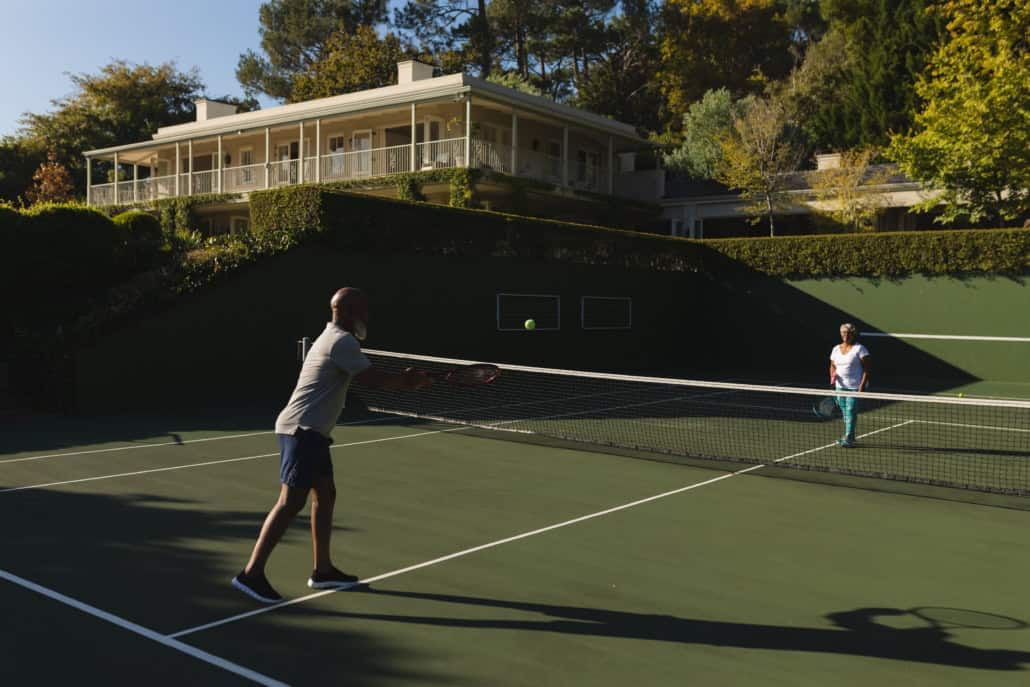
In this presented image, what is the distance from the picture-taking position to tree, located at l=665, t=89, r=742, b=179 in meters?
39.2

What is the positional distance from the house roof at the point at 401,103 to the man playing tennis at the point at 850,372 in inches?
797

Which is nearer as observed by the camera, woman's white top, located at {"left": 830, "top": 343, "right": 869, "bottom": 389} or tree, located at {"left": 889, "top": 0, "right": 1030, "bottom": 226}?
woman's white top, located at {"left": 830, "top": 343, "right": 869, "bottom": 389}

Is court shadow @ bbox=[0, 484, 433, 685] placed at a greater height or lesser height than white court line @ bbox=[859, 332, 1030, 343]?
lesser

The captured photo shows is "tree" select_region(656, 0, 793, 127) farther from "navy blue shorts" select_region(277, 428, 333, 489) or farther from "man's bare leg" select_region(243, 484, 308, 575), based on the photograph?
"man's bare leg" select_region(243, 484, 308, 575)

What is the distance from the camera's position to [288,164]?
35.0 metres

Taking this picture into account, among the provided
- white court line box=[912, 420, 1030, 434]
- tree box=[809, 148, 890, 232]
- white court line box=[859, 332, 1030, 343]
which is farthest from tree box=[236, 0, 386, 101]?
white court line box=[912, 420, 1030, 434]

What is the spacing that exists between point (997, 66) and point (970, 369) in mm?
8756

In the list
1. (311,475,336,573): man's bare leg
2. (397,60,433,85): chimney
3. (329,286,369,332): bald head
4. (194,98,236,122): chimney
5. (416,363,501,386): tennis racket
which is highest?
(194,98,236,122): chimney

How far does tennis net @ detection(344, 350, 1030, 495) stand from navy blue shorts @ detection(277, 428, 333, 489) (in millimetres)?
2954

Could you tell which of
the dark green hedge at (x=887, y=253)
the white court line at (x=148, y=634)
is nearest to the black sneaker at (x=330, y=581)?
the white court line at (x=148, y=634)

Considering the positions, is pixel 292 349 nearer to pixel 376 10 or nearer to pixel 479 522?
pixel 479 522

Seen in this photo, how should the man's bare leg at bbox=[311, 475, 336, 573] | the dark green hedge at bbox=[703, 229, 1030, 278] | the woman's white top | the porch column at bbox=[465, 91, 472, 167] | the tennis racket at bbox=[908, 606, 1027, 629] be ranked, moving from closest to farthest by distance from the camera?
the tennis racket at bbox=[908, 606, 1027, 629], the man's bare leg at bbox=[311, 475, 336, 573], the woman's white top, the dark green hedge at bbox=[703, 229, 1030, 278], the porch column at bbox=[465, 91, 472, 167]

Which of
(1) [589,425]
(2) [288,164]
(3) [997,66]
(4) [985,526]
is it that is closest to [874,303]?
(3) [997,66]

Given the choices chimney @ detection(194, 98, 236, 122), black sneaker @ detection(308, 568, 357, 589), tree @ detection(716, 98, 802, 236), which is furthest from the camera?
chimney @ detection(194, 98, 236, 122)
